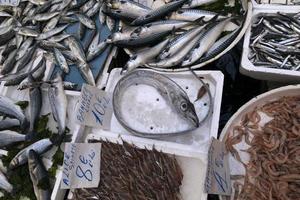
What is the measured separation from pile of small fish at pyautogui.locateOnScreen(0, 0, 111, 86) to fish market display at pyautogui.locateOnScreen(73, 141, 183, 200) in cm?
71

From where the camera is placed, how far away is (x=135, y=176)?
7.27ft

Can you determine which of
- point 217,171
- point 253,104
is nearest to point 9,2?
point 253,104

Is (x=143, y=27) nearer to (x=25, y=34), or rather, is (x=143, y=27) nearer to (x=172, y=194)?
(x=25, y=34)

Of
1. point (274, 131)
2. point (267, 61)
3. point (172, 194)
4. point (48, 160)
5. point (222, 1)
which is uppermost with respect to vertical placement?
point (222, 1)

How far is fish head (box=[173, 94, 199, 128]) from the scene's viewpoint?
7.66ft

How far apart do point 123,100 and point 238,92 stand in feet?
3.04

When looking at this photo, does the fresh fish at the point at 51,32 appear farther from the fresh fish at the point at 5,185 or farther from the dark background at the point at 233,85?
the fresh fish at the point at 5,185

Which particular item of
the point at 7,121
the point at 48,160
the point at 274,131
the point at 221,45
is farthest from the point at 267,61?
the point at 7,121

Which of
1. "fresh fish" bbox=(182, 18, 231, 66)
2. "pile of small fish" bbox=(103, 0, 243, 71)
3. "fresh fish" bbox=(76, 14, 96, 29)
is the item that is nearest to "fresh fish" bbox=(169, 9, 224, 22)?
"pile of small fish" bbox=(103, 0, 243, 71)

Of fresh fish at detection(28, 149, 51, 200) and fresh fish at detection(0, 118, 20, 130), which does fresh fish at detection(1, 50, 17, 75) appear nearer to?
fresh fish at detection(0, 118, 20, 130)

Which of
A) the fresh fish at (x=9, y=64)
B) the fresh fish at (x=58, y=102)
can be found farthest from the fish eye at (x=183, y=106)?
the fresh fish at (x=9, y=64)

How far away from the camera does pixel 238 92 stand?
292 centimetres

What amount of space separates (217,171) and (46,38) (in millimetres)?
1897

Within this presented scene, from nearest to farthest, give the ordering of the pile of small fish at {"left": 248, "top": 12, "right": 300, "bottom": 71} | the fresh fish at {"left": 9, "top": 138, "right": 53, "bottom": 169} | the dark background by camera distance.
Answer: the pile of small fish at {"left": 248, "top": 12, "right": 300, "bottom": 71}, the fresh fish at {"left": 9, "top": 138, "right": 53, "bottom": 169}, the dark background
